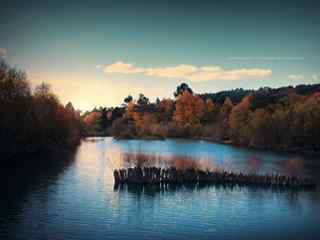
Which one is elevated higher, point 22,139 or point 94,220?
point 22,139

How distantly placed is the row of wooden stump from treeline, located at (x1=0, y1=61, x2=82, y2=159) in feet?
60.1

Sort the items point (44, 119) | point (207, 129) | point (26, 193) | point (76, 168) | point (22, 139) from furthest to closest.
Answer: point (207, 129) → point (44, 119) → point (22, 139) → point (76, 168) → point (26, 193)

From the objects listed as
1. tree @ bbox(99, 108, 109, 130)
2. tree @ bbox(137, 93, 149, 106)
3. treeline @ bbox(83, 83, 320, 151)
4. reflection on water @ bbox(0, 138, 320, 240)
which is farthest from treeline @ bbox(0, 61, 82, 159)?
tree @ bbox(137, 93, 149, 106)

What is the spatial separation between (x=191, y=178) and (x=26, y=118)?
2717 cm

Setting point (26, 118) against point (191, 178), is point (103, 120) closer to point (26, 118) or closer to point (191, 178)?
point (26, 118)

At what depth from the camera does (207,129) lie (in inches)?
5084

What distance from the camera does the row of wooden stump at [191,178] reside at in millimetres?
36531

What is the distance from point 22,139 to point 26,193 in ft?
81.5

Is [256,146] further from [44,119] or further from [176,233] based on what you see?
[176,233]

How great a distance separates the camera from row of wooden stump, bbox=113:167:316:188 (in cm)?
3653

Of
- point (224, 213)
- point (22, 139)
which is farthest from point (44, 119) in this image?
point (224, 213)

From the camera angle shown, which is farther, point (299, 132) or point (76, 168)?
point (299, 132)

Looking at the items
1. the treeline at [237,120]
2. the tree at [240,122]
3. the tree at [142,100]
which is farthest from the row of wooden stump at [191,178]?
the tree at [142,100]

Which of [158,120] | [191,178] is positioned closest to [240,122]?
[158,120]
